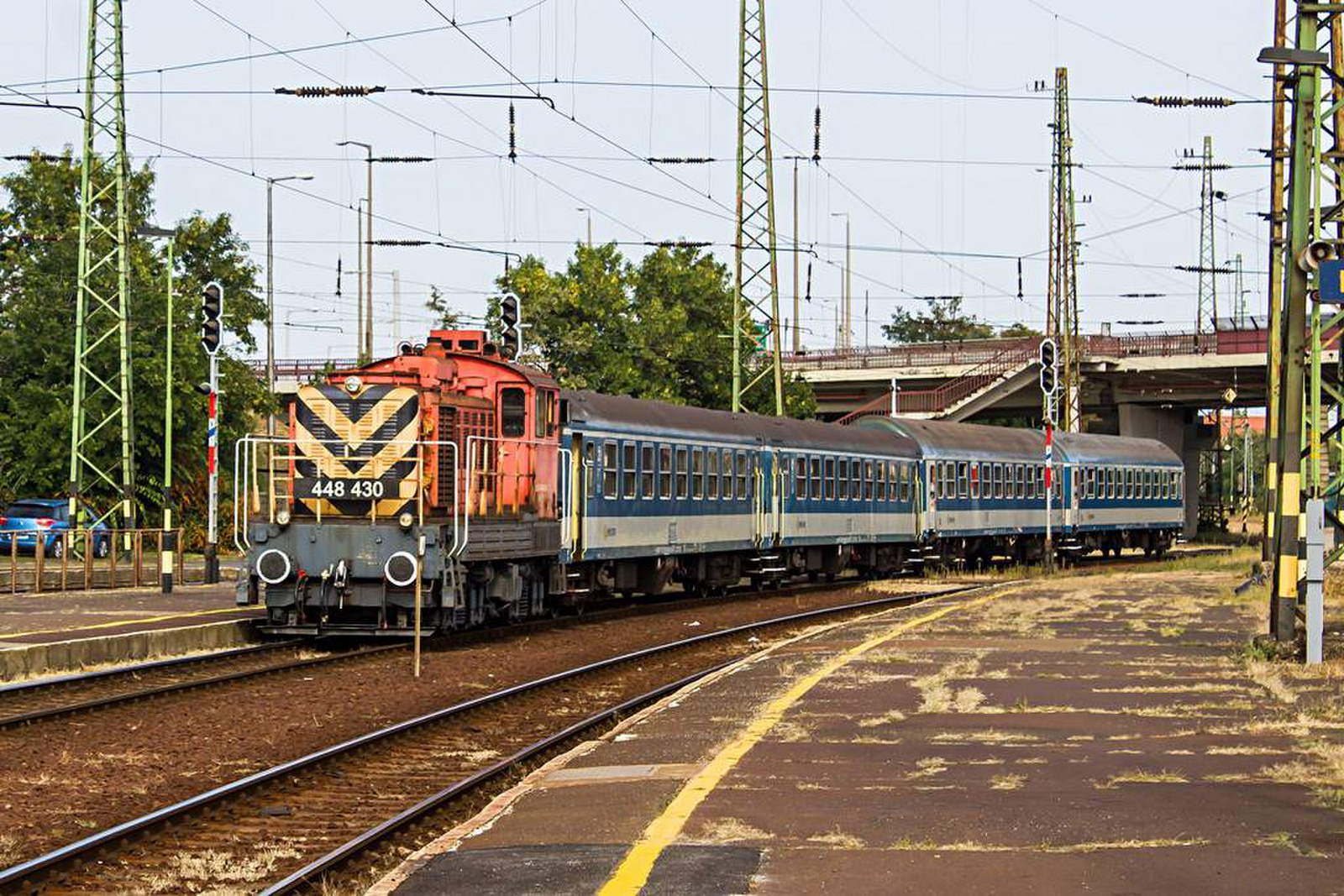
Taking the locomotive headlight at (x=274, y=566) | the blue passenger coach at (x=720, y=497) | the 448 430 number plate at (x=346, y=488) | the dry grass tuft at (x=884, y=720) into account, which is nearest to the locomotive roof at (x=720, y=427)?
the blue passenger coach at (x=720, y=497)

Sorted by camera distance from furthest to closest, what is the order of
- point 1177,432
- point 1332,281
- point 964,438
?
point 1177,432, point 964,438, point 1332,281

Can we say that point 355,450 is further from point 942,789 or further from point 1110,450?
point 1110,450

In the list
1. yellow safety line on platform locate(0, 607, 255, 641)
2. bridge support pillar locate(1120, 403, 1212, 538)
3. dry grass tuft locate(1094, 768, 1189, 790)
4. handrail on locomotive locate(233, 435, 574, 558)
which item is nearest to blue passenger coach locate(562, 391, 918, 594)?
handrail on locomotive locate(233, 435, 574, 558)

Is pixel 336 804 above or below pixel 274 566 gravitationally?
below

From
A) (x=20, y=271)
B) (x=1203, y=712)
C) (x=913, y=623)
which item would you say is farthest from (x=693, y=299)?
(x=1203, y=712)

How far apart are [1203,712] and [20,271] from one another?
4536 centimetres

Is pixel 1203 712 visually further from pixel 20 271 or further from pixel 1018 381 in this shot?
pixel 1018 381

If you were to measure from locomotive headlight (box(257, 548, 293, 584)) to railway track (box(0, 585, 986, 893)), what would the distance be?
504cm

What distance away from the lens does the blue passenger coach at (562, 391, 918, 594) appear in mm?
27891

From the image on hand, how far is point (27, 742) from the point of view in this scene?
47.0 feet

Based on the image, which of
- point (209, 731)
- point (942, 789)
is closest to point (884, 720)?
point (942, 789)

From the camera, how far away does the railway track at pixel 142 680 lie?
16.5m

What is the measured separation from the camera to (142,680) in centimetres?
1912

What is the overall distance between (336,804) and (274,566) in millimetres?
10788
